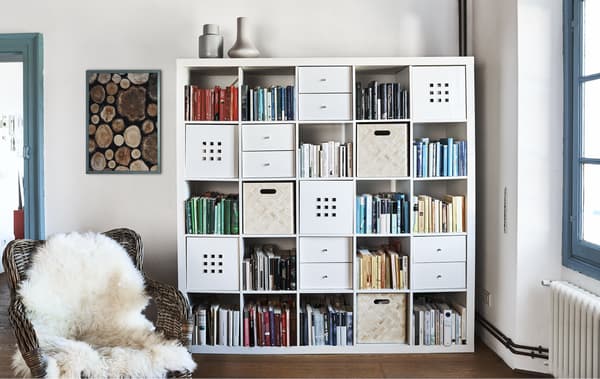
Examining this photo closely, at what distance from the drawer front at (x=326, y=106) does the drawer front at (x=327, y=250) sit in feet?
2.54

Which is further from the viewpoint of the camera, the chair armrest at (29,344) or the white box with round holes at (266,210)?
the white box with round holes at (266,210)

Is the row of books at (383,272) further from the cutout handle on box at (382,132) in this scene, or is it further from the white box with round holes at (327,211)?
the cutout handle on box at (382,132)

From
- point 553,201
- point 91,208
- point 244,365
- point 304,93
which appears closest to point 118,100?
point 91,208

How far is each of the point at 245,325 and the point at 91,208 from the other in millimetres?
1390

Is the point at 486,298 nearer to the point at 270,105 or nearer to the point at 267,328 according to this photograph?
the point at 267,328

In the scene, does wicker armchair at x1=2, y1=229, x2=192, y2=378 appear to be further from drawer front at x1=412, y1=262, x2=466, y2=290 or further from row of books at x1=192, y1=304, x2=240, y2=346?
drawer front at x1=412, y1=262, x2=466, y2=290

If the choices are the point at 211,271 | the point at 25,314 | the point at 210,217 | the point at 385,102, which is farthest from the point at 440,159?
the point at 25,314

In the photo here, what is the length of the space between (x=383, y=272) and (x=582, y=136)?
4.51 feet

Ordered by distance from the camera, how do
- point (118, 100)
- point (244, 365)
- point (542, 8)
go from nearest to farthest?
point (542, 8) → point (244, 365) → point (118, 100)

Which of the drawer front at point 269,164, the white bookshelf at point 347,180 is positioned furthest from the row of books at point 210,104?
the drawer front at point 269,164

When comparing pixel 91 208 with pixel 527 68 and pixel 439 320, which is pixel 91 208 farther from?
pixel 527 68

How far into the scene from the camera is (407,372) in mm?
3148

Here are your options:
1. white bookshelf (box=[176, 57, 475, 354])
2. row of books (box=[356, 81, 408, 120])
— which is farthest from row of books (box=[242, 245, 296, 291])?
row of books (box=[356, 81, 408, 120])

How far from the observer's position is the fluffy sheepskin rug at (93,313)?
2.37 meters
